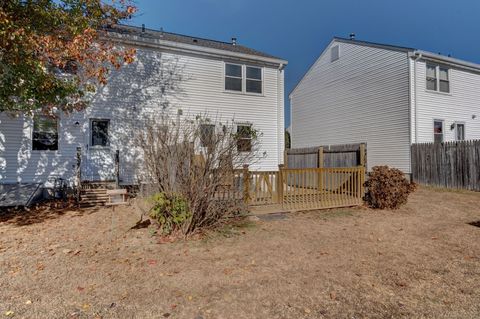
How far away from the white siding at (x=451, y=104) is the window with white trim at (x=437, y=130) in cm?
22

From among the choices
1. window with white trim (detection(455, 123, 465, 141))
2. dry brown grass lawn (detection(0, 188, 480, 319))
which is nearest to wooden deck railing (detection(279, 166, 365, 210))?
dry brown grass lawn (detection(0, 188, 480, 319))

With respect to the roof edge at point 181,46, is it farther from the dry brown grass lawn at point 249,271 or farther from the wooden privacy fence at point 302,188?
the dry brown grass lawn at point 249,271

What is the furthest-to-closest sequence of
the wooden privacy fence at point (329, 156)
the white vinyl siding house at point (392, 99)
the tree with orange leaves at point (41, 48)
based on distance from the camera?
the white vinyl siding house at point (392, 99)
the wooden privacy fence at point (329, 156)
the tree with orange leaves at point (41, 48)

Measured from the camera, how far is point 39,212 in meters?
8.53

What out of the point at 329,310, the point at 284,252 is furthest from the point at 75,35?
the point at 329,310

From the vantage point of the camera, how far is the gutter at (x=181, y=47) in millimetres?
11737

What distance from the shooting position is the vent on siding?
61.2 feet

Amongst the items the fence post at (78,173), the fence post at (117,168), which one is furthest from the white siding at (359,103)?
the fence post at (78,173)

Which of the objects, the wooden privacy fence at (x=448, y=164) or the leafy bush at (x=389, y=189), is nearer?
the leafy bush at (x=389, y=189)

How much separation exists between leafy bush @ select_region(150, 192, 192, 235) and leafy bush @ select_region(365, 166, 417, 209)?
598 cm

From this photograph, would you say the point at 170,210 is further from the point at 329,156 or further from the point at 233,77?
the point at 233,77

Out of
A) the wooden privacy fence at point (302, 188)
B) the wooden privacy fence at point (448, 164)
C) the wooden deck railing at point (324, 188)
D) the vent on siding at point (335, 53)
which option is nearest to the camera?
the wooden privacy fence at point (302, 188)

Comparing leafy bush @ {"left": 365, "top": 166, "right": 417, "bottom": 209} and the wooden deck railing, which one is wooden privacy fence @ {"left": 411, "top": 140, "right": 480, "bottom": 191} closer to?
leafy bush @ {"left": 365, "top": 166, "right": 417, "bottom": 209}

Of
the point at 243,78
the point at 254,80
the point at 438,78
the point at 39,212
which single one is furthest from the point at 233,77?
the point at 438,78
